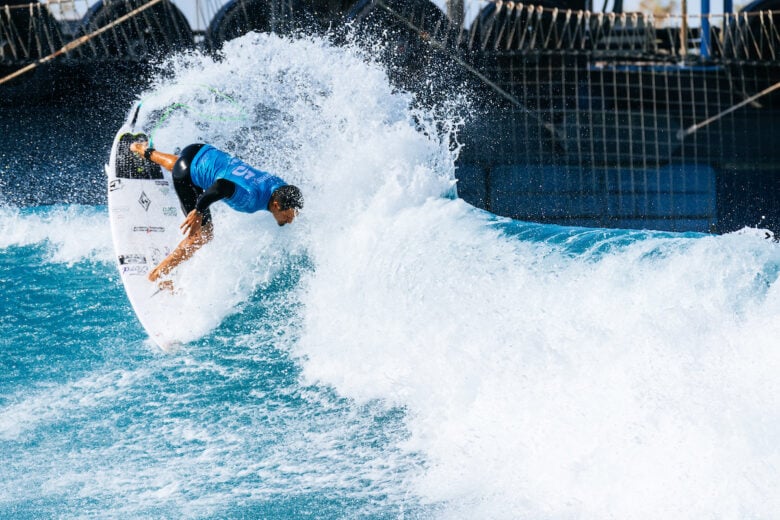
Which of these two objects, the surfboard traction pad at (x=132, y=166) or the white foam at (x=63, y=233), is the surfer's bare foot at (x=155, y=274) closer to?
the surfboard traction pad at (x=132, y=166)

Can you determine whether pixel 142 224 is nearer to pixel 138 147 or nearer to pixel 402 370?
pixel 138 147

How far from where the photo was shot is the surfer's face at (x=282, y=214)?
4.79 m

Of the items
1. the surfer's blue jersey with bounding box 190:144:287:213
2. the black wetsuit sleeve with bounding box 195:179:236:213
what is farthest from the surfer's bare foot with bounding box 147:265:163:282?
the surfer's blue jersey with bounding box 190:144:287:213

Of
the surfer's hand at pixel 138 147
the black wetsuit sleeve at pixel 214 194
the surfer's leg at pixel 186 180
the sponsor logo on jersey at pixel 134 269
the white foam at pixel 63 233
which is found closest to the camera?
the black wetsuit sleeve at pixel 214 194

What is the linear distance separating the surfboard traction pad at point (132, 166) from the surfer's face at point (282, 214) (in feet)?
3.26

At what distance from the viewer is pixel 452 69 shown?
1004 centimetres

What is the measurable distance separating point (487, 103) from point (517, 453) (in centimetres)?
783

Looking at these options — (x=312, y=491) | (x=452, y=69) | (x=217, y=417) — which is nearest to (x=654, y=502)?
(x=312, y=491)

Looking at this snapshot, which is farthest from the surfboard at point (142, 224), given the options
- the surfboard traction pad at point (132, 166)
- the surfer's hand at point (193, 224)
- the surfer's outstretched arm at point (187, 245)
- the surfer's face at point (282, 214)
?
the surfer's face at point (282, 214)

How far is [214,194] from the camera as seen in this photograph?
4.58 meters

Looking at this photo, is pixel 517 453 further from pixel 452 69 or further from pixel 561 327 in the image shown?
pixel 452 69

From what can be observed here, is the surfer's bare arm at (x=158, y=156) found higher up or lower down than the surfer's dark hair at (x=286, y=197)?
higher up

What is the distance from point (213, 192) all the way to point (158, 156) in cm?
87

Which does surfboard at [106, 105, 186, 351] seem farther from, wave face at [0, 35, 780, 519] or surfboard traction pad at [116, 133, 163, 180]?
wave face at [0, 35, 780, 519]
